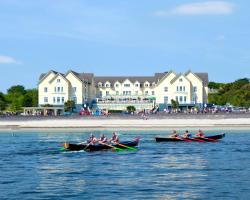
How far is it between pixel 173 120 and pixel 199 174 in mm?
50740

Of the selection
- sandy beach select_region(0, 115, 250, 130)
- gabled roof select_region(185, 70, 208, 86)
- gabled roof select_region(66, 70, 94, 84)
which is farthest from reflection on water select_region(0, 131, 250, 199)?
gabled roof select_region(66, 70, 94, 84)

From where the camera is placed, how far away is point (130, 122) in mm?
83125

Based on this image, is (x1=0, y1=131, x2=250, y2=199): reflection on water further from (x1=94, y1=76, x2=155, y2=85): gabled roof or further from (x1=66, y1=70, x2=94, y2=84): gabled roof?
(x1=94, y1=76, x2=155, y2=85): gabled roof

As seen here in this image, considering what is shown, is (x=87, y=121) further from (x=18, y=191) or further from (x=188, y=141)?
(x=18, y=191)

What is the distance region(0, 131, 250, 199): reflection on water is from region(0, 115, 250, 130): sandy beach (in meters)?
33.0

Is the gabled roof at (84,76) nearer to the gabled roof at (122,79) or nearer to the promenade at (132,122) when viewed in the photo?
the gabled roof at (122,79)

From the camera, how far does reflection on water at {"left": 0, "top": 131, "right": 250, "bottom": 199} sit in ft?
85.8

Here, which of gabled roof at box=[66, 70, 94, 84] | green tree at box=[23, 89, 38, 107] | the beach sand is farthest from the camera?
green tree at box=[23, 89, 38, 107]

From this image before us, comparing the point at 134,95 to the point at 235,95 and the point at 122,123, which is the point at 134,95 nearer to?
the point at 235,95

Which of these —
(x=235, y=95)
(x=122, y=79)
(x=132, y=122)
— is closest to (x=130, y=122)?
(x=132, y=122)

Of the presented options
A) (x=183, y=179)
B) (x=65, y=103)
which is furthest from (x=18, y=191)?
(x=65, y=103)

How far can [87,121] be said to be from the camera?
8412 centimetres

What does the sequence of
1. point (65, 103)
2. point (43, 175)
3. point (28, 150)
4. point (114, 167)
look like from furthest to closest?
point (65, 103), point (28, 150), point (114, 167), point (43, 175)

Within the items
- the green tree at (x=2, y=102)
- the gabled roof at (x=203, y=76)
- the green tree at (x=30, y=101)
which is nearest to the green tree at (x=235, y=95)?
the gabled roof at (x=203, y=76)
